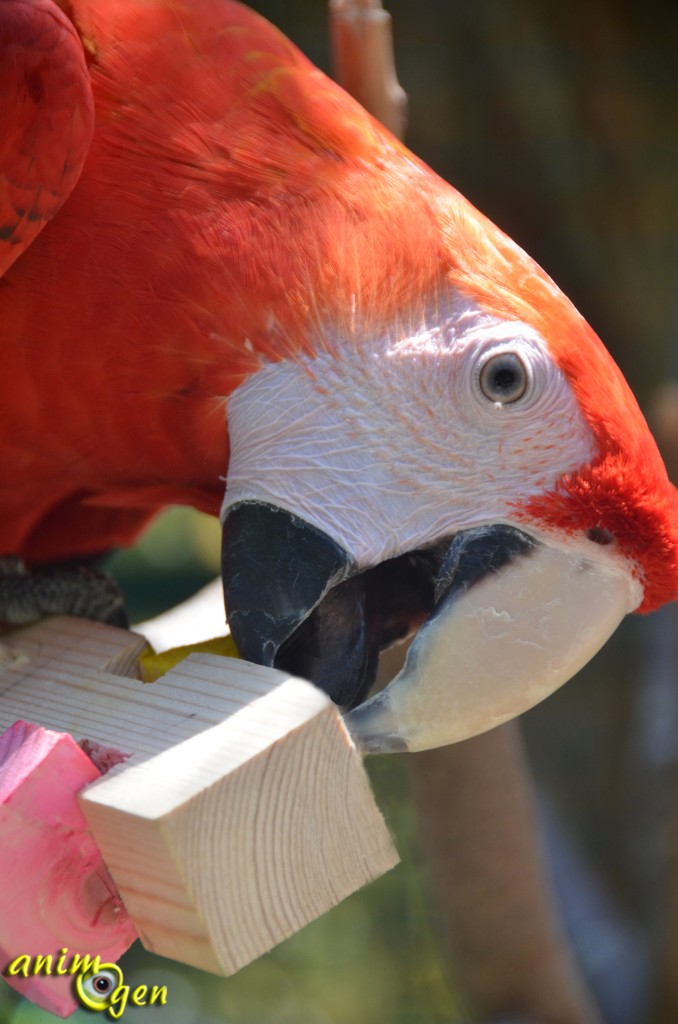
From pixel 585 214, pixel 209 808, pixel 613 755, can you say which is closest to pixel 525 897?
pixel 209 808

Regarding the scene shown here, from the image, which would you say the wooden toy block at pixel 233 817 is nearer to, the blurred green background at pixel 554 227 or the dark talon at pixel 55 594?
the dark talon at pixel 55 594

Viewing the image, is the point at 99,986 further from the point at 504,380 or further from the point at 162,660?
the point at 504,380

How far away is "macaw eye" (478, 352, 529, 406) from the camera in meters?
1.16

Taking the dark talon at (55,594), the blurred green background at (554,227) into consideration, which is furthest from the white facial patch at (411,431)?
the blurred green background at (554,227)

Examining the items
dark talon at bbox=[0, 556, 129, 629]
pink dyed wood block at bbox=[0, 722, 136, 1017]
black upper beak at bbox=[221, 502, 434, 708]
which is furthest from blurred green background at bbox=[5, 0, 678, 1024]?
pink dyed wood block at bbox=[0, 722, 136, 1017]

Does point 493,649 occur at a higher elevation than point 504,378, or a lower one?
lower

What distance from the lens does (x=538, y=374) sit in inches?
45.7

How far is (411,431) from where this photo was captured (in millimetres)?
1198

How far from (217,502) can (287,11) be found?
2.28 m

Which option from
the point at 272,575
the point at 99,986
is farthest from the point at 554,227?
the point at 99,986

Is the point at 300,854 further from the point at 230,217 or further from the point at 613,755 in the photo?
the point at 613,755

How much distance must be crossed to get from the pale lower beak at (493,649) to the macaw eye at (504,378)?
0.52 feet

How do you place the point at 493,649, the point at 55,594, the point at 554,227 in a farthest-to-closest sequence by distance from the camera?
the point at 554,227 → the point at 55,594 → the point at 493,649

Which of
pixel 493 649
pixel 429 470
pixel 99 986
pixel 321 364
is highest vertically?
pixel 321 364
